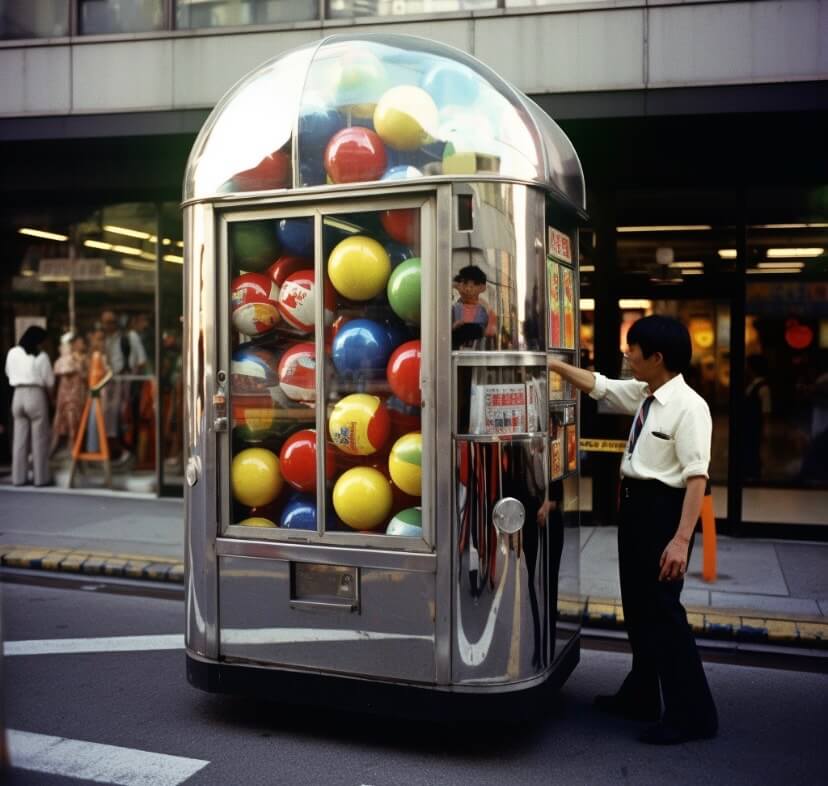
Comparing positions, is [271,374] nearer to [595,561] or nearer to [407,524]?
[407,524]

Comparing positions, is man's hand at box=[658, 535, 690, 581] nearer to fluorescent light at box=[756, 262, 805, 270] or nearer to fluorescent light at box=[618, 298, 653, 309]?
fluorescent light at box=[618, 298, 653, 309]

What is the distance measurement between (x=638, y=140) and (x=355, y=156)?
6211mm

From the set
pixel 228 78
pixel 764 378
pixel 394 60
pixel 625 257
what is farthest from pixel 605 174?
pixel 394 60

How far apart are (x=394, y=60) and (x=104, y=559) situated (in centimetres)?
560

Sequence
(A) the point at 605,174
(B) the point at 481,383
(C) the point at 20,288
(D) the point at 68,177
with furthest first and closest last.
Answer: (C) the point at 20,288
(D) the point at 68,177
(A) the point at 605,174
(B) the point at 481,383

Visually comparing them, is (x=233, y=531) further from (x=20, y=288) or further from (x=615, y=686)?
(x=20, y=288)

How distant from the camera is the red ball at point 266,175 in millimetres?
4543

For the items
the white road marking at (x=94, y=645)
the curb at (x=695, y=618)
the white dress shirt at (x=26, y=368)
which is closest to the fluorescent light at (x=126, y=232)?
the white dress shirt at (x=26, y=368)

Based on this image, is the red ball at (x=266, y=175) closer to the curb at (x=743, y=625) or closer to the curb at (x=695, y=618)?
the curb at (x=695, y=618)

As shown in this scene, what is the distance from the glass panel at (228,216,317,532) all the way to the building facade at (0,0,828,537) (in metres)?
4.16

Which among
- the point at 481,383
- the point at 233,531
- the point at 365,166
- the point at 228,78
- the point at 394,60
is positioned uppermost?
the point at 228,78

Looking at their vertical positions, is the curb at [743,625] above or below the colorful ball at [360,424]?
below

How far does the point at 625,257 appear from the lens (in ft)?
33.2

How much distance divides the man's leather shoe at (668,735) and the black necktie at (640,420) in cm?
133
